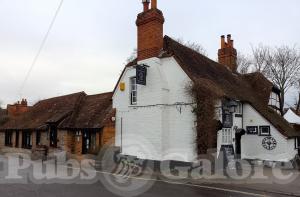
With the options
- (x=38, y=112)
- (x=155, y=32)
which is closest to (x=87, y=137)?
(x=155, y=32)

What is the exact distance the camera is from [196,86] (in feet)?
51.8

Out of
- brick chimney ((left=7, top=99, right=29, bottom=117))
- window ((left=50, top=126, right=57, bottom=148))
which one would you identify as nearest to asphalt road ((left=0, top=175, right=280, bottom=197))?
window ((left=50, top=126, right=57, bottom=148))

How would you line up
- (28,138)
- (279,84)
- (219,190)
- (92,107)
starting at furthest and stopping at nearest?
(279,84) < (28,138) < (92,107) < (219,190)

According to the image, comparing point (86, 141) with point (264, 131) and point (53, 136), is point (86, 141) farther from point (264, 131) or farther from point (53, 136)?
point (264, 131)

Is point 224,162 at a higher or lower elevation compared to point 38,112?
lower

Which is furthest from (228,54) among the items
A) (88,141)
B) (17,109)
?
(17,109)

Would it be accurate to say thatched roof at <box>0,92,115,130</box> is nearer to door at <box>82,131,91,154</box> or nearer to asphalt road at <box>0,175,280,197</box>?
door at <box>82,131,91,154</box>

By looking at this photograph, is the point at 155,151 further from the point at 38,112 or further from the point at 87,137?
the point at 38,112

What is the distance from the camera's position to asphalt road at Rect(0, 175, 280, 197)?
10.1 meters

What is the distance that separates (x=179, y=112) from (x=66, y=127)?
9.52 m

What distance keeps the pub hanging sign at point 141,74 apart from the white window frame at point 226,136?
5309 millimetres

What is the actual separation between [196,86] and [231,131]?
14.6 feet

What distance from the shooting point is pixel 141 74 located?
17516 millimetres

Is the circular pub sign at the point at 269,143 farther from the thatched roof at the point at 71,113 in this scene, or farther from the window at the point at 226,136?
the thatched roof at the point at 71,113
